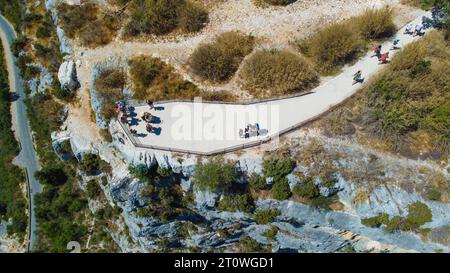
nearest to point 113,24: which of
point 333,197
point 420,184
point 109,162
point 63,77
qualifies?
point 63,77

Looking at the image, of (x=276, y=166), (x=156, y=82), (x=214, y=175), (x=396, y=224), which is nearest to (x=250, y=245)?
(x=276, y=166)

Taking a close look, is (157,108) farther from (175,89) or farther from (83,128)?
(83,128)

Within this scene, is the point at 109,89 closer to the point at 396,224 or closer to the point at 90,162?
the point at 90,162

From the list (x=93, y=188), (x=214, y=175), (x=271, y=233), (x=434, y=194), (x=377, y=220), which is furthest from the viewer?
(x=93, y=188)

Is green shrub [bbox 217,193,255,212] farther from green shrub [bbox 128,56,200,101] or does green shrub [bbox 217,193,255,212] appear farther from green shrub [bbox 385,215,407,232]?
green shrub [bbox 385,215,407,232]

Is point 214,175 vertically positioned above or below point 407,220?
above

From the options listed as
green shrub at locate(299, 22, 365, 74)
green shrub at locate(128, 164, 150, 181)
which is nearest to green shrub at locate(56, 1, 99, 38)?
green shrub at locate(128, 164, 150, 181)

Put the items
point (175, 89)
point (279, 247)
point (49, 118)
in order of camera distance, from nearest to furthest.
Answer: point (175, 89) < point (279, 247) < point (49, 118)
